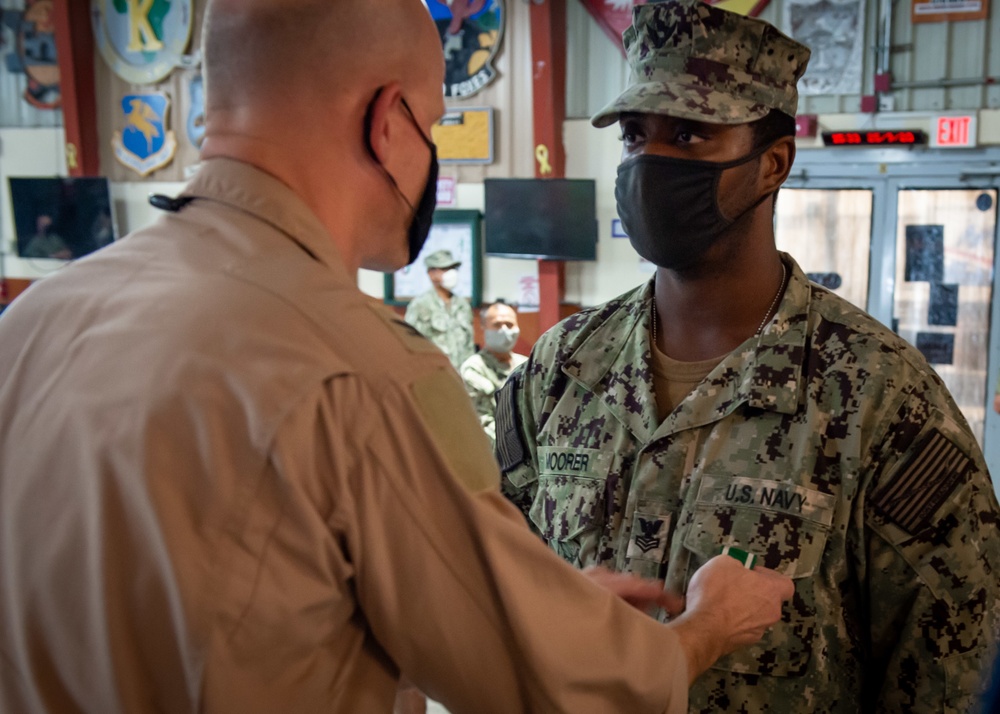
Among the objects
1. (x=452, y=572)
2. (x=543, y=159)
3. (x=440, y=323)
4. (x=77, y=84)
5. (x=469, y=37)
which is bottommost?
(x=440, y=323)

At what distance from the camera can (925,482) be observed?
1489 millimetres

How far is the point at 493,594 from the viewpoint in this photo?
1.00m

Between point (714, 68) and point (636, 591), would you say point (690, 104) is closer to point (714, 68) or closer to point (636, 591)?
point (714, 68)

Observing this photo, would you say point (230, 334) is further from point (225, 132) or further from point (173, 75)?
point (173, 75)

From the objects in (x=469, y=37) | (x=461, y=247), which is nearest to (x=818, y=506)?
(x=461, y=247)

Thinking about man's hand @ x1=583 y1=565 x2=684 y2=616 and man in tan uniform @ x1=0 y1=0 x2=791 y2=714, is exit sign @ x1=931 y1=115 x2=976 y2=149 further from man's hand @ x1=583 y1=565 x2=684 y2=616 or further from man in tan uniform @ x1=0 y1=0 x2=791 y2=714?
man in tan uniform @ x1=0 y1=0 x2=791 y2=714

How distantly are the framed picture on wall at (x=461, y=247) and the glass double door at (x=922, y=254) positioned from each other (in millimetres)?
2731

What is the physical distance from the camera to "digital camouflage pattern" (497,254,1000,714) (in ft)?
4.90

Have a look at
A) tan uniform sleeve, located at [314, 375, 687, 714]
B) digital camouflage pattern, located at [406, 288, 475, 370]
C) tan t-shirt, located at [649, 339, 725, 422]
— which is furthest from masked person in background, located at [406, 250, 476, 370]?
tan uniform sleeve, located at [314, 375, 687, 714]

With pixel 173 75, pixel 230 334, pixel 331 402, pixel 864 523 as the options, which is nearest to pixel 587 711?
pixel 331 402

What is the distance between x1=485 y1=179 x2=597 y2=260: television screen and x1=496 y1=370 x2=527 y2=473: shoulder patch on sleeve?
18.9 feet

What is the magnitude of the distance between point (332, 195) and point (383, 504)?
1.26 ft

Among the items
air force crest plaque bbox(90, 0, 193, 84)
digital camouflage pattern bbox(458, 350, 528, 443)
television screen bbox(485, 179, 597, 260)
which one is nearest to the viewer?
digital camouflage pattern bbox(458, 350, 528, 443)

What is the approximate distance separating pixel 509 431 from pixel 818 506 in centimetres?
69
